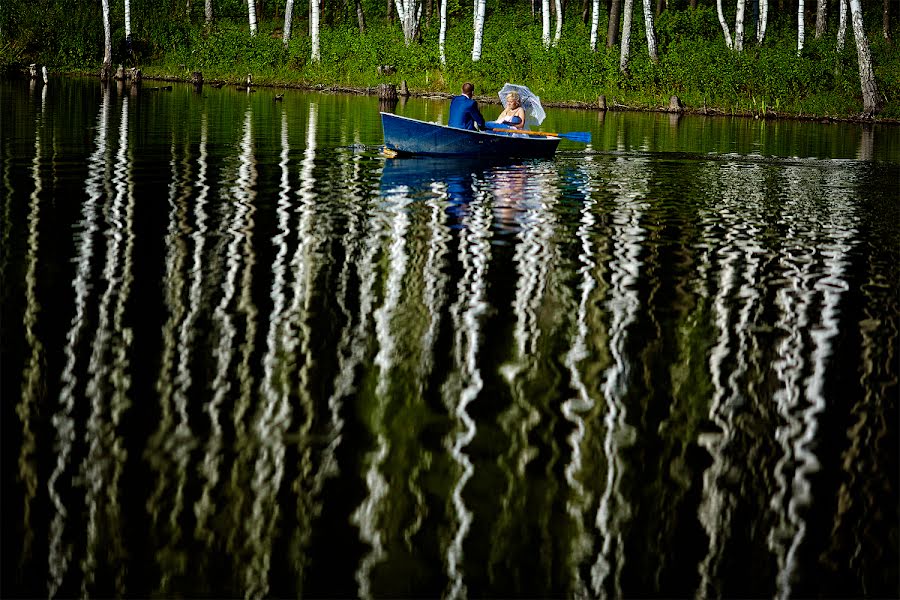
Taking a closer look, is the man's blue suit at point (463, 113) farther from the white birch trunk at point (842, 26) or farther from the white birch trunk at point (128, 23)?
the white birch trunk at point (128, 23)

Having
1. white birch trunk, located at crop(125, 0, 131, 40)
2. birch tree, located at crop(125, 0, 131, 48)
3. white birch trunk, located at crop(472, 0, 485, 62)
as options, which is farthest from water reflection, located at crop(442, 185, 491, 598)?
birch tree, located at crop(125, 0, 131, 48)

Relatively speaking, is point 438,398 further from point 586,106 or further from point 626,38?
point 626,38

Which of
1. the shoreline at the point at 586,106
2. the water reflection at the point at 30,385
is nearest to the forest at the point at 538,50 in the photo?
the shoreline at the point at 586,106

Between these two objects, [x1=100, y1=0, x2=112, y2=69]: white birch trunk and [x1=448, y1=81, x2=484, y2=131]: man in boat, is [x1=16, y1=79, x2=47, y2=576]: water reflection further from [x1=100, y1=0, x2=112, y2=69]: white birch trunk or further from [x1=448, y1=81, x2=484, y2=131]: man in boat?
[x1=100, y1=0, x2=112, y2=69]: white birch trunk

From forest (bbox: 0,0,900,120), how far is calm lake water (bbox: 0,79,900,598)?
30511 mm

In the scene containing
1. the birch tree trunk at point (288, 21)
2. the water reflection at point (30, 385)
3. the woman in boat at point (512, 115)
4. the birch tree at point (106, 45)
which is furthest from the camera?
the birch tree trunk at point (288, 21)

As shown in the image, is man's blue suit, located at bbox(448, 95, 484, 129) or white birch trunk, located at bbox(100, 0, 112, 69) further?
white birch trunk, located at bbox(100, 0, 112, 69)

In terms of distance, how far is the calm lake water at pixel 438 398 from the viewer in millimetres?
6367

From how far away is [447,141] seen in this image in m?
26.0

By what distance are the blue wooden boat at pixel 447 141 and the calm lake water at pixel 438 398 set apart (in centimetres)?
646

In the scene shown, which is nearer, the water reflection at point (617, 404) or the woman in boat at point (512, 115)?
the water reflection at point (617, 404)

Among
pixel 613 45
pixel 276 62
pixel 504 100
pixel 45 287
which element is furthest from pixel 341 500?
pixel 276 62

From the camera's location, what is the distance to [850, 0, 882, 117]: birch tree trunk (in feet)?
139

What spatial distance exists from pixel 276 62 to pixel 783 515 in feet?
191
